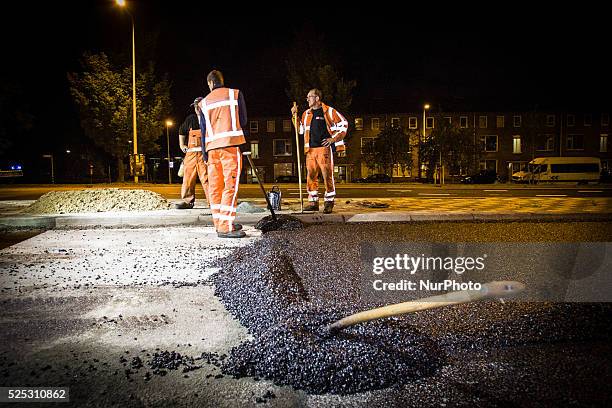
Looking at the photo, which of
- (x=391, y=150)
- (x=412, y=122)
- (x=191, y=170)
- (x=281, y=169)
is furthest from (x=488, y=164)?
(x=191, y=170)

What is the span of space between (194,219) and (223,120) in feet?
7.46

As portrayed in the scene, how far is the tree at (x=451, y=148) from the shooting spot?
42.5m

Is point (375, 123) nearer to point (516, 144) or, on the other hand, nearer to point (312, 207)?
point (516, 144)

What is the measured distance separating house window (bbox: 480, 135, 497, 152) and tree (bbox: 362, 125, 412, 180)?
15682 mm

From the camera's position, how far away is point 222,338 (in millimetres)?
2754

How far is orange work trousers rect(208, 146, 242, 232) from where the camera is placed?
6.19 m

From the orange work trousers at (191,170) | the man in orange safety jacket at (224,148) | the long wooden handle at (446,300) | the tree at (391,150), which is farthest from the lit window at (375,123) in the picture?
the long wooden handle at (446,300)

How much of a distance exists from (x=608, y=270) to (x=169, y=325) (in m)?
3.61

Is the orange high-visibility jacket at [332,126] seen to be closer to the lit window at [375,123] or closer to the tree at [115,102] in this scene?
the tree at [115,102]

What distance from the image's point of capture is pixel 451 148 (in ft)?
140

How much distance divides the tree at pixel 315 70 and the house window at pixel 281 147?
1797 centimetres

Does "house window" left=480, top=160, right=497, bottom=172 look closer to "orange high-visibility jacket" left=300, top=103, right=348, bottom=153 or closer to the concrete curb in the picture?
the concrete curb

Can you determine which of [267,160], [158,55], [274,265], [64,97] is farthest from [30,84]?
[274,265]

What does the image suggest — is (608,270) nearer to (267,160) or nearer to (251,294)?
(251,294)
